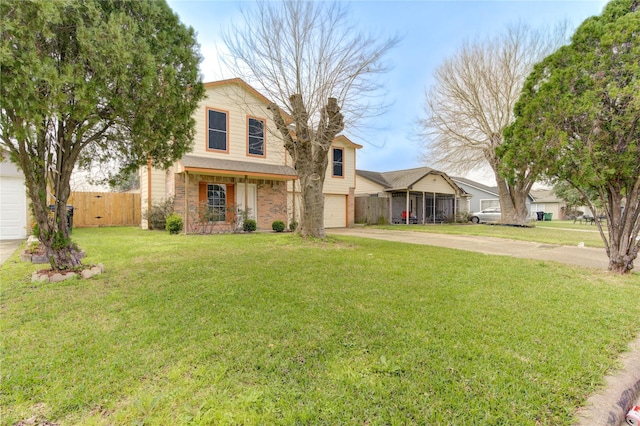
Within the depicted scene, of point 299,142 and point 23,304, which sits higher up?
point 299,142

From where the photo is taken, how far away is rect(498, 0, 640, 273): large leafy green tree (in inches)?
209

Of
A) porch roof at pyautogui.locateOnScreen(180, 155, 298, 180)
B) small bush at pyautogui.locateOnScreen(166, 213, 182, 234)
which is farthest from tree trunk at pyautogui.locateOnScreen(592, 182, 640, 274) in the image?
small bush at pyautogui.locateOnScreen(166, 213, 182, 234)

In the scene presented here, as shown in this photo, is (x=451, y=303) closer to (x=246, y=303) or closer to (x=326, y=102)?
(x=246, y=303)

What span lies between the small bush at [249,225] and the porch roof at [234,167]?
6.64 feet

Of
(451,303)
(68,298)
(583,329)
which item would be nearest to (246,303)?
(68,298)

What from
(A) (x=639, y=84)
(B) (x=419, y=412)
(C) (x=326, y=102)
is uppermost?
(C) (x=326, y=102)

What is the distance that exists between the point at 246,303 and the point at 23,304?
276 cm

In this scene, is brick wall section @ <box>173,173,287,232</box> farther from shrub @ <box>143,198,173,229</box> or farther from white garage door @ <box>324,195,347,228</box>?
white garage door @ <box>324,195,347,228</box>

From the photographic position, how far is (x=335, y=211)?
1845cm

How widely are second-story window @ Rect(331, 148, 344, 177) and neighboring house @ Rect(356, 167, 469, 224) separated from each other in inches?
137

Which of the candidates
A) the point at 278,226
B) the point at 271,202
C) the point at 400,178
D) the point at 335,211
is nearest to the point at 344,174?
the point at 335,211

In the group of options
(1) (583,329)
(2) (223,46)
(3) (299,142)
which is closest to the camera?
(1) (583,329)

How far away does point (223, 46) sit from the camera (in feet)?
26.8

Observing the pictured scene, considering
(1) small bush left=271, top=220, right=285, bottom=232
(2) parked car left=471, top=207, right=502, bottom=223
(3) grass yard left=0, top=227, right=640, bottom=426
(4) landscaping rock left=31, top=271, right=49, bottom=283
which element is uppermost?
(2) parked car left=471, top=207, right=502, bottom=223
